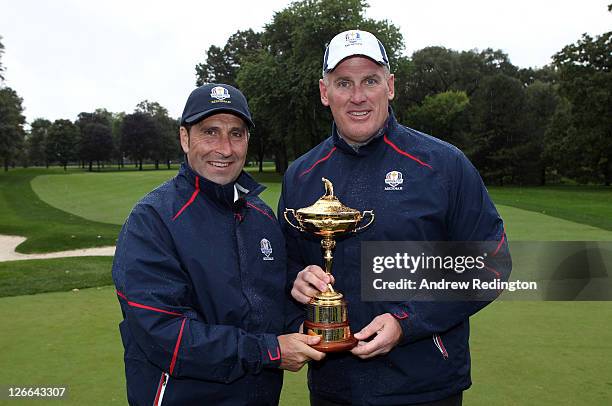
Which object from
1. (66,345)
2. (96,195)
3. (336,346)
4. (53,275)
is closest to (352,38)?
(336,346)

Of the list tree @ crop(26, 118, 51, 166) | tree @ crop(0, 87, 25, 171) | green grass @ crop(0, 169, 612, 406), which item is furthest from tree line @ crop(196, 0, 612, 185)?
tree @ crop(26, 118, 51, 166)

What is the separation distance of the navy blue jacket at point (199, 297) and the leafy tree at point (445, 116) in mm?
46851

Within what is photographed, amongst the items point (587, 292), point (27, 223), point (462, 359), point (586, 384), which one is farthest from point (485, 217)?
point (27, 223)

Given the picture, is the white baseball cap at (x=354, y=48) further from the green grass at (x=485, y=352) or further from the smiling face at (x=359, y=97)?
the green grass at (x=485, y=352)

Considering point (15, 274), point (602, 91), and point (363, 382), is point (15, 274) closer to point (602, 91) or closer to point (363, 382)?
point (363, 382)

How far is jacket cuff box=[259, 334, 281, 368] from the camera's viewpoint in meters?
2.48

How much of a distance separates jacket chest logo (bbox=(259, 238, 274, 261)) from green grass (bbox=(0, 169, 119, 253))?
40.2ft

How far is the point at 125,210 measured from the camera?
71.4 ft

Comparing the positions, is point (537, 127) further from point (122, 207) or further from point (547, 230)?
point (122, 207)

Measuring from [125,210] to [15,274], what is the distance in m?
12.4

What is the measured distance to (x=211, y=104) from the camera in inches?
109

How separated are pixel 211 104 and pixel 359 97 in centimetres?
75

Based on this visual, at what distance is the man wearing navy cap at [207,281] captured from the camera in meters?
2.41

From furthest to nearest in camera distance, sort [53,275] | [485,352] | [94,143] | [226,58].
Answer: [94,143]
[226,58]
[53,275]
[485,352]
